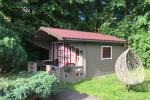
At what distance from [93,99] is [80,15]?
53.0ft

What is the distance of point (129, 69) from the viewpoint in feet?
50.5

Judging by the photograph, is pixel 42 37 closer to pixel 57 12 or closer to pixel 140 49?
pixel 57 12

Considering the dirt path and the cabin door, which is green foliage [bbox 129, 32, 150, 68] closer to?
the cabin door

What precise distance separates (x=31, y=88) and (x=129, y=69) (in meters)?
5.59

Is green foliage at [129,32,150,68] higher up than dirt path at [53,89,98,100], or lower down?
higher up

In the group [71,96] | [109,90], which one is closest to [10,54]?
[71,96]

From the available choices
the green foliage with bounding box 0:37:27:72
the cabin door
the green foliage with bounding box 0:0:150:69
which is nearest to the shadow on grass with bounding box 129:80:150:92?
the cabin door

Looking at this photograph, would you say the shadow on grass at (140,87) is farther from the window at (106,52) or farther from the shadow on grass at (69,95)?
the window at (106,52)

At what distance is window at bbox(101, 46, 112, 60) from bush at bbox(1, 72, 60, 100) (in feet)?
25.9

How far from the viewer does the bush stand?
11914 mm

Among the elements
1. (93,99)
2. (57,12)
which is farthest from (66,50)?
(93,99)

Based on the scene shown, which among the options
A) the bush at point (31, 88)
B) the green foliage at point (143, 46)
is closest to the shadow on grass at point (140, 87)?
the bush at point (31, 88)

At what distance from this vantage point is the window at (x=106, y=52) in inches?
826

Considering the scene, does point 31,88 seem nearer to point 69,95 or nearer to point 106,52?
point 69,95
